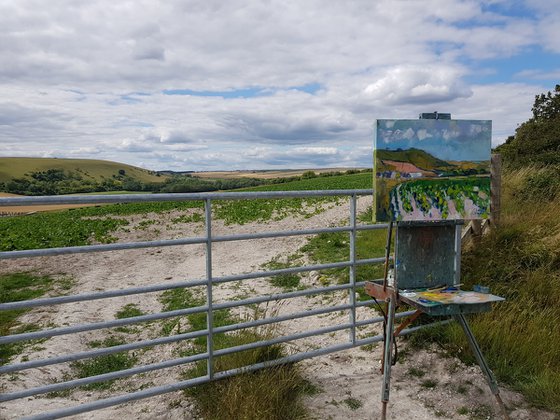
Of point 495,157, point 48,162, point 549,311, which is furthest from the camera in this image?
point 48,162

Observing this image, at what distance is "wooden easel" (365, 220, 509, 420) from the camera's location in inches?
135

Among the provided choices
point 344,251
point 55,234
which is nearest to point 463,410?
point 344,251

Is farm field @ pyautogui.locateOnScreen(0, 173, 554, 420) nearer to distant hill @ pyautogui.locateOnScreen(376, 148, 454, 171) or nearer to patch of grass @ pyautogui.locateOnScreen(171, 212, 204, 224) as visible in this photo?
distant hill @ pyautogui.locateOnScreen(376, 148, 454, 171)

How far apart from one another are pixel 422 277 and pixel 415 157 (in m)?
1.02

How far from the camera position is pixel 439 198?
12.2 ft

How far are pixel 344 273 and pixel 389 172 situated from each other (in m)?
4.27

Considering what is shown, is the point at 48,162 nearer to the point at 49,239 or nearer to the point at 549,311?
the point at 49,239

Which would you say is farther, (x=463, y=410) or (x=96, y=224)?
(x=96, y=224)

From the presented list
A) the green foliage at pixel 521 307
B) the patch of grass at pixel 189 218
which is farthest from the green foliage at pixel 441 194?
the patch of grass at pixel 189 218

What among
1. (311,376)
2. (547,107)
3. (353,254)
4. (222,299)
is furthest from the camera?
(547,107)

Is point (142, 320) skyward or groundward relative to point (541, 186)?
groundward

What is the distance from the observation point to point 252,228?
15508 millimetres

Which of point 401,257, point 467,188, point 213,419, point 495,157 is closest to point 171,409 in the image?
point 213,419

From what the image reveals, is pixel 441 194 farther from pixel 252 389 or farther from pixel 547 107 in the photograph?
pixel 547 107
